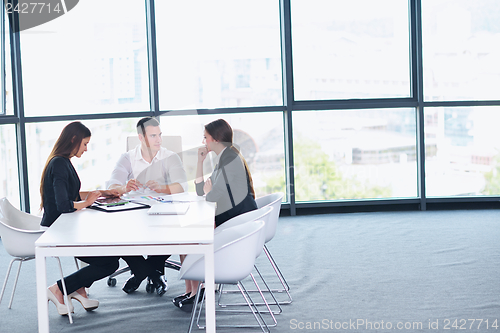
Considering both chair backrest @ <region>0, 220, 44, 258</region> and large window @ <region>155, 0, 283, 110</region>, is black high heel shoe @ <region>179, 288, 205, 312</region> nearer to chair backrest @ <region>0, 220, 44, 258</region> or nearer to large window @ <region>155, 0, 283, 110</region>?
chair backrest @ <region>0, 220, 44, 258</region>

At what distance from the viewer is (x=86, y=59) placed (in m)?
5.92

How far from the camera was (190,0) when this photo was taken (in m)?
6.01

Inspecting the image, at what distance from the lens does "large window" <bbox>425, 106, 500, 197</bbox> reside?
626 centimetres

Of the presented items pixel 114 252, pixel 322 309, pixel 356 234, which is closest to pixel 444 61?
pixel 356 234

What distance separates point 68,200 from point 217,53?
3.48 metres

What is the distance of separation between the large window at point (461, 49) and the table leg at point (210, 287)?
15.8 ft

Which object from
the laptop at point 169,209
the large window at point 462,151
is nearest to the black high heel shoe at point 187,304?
the laptop at point 169,209

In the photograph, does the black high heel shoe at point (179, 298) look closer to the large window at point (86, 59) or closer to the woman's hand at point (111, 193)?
the woman's hand at point (111, 193)

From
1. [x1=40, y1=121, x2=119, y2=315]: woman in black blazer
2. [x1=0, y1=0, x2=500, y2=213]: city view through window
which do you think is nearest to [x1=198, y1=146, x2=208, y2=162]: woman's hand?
[x1=40, y1=121, x2=119, y2=315]: woman in black blazer

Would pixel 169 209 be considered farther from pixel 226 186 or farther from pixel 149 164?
pixel 149 164

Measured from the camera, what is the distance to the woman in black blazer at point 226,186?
11.1 ft

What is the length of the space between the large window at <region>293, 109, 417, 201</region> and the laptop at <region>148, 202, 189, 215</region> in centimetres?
324

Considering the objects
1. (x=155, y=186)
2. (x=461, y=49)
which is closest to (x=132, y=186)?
(x=155, y=186)

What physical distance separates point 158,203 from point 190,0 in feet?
11.6
